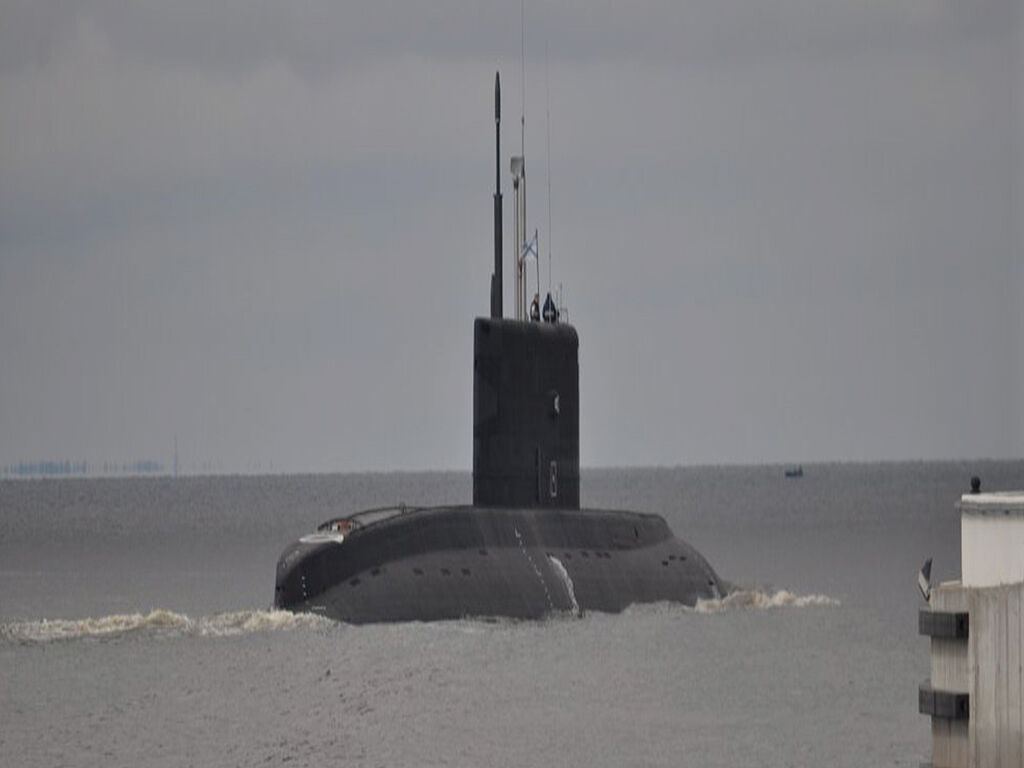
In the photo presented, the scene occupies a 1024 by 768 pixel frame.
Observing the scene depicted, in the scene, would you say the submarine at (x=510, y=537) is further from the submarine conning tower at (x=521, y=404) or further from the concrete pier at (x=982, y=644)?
the concrete pier at (x=982, y=644)

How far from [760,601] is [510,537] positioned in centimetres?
977

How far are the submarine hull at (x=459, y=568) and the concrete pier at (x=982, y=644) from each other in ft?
58.9

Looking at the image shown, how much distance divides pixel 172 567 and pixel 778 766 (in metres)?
45.0

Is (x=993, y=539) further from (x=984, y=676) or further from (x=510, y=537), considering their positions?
(x=510, y=537)

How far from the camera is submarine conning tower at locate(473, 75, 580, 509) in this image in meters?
31.6

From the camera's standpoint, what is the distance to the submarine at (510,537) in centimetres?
2928

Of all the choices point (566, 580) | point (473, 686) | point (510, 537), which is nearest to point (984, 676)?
point (473, 686)

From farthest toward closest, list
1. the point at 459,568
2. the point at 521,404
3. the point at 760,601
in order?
the point at 760,601 < the point at 521,404 < the point at 459,568

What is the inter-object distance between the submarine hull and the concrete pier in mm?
17953

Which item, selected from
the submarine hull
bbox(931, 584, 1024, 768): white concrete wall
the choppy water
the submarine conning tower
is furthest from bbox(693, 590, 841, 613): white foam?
bbox(931, 584, 1024, 768): white concrete wall

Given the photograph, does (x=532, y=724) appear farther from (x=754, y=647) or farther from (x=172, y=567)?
(x=172, y=567)

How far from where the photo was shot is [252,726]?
22.2m

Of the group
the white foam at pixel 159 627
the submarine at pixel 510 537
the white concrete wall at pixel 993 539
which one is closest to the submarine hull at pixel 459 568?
the submarine at pixel 510 537

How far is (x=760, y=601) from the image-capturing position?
129ft
